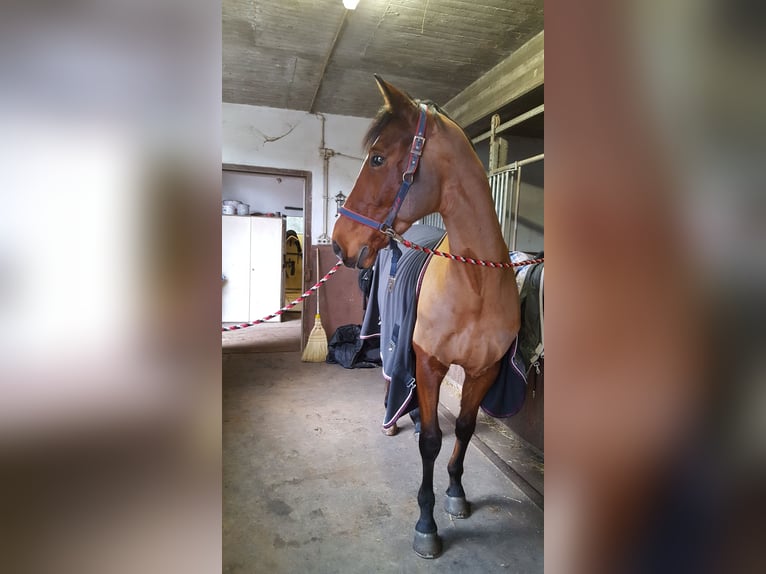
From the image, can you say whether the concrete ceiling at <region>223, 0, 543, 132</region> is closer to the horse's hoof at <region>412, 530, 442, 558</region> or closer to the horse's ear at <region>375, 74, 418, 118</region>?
the horse's ear at <region>375, 74, 418, 118</region>

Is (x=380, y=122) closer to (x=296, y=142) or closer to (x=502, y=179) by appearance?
(x=502, y=179)

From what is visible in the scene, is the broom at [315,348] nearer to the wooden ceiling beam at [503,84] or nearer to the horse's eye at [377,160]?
the wooden ceiling beam at [503,84]

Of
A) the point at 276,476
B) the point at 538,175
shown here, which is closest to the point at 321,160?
the point at 538,175

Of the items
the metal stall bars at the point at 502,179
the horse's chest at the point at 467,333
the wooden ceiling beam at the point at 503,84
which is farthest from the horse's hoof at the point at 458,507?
the wooden ceiling beam at the point at 503,84

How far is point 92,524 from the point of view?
10.4 inches

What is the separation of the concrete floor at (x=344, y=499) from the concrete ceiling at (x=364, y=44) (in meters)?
2.73

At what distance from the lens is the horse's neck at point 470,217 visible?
141cm

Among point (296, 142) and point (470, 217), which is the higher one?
point (296, 142)

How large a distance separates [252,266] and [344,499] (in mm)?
5541

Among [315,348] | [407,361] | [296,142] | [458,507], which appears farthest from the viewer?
[296,142]

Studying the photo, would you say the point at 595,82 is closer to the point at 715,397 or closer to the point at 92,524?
the point at 715,397

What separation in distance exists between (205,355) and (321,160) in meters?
4.58

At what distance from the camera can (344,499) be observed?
1.80m

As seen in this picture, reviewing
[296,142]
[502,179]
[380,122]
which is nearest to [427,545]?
[380,122]
